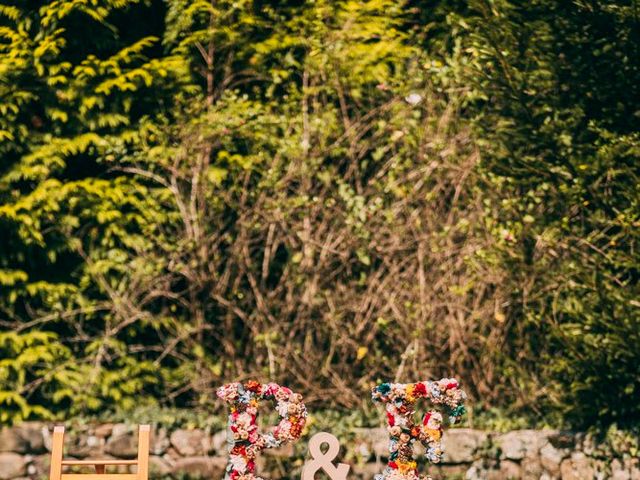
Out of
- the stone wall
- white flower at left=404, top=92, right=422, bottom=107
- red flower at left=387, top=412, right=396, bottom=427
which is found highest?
red flower at left=387, top=412, right=396, bottom=427

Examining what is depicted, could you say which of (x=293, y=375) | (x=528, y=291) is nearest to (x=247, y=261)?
(x=293, y=375)

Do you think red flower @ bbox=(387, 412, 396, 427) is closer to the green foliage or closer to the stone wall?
the green foliage

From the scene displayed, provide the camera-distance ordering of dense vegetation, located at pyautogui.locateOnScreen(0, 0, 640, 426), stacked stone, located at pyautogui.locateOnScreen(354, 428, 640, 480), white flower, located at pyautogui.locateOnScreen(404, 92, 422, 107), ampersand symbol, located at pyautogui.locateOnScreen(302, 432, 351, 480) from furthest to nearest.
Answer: white flower, located at pyautogui.locateOnScreen(404, 92, 422, 107)
dense vegetation, located at pyautogui.locateOnScreen(0, 0, 640, 426)
stacked stone, located at pyautogui.locateOnScreen(354, 428, 640, 480)
ampersand symbol, located at pyautogui.locateOnScreen(302, 432, 351, 480)

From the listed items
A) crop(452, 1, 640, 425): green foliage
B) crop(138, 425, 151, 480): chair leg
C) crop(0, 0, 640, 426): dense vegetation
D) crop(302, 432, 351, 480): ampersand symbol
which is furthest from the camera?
crop(0, 0, 640, 426): dense vegetation

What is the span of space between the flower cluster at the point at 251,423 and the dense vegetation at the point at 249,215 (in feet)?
9.90

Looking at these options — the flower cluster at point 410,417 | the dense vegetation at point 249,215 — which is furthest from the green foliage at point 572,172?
the flower cluster at point 410,417

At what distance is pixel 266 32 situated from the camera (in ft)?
29.9

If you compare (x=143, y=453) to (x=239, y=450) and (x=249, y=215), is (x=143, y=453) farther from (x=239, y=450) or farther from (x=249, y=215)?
(x=249, y=215)

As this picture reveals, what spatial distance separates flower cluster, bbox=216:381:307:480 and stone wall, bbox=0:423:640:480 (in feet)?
8.79

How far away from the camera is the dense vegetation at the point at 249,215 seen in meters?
8.41

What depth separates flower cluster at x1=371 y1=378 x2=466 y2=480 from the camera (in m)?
5.14

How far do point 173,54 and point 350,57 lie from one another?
1575 millimetres

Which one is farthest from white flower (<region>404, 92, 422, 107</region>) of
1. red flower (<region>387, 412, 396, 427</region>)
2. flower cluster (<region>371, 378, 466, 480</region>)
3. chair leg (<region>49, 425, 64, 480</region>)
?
chair leg (<region>49, 425, 64, 480</region>)

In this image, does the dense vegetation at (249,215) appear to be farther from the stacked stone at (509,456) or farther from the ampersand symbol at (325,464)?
the ampersand symbol at (325,464)
